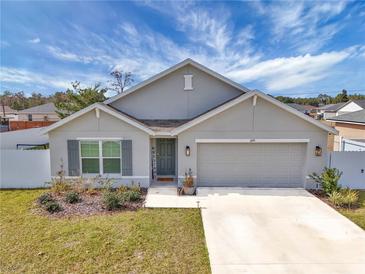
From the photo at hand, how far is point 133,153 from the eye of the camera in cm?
1070

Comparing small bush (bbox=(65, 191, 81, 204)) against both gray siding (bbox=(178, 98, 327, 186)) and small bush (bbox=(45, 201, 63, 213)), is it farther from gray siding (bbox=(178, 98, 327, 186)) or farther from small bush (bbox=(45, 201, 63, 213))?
gray siding (bbox=(178, 98, 327, 186))

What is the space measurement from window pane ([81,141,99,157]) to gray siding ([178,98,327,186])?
164 inches

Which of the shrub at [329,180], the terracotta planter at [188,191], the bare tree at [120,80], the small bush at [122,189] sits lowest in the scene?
the terracotta planter at [188,191]

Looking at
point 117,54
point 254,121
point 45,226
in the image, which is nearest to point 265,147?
point 254,121

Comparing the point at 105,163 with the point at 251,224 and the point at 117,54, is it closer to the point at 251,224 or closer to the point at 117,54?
the point at 251,224

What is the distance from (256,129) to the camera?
10.6 meters

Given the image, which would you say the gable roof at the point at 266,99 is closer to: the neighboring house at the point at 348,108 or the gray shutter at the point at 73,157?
the gray shutter at the point at 73,157

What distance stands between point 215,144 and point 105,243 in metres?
6.72

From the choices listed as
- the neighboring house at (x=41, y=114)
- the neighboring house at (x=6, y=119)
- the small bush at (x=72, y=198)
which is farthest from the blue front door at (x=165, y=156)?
the neighboring house at (x=41, y=114)

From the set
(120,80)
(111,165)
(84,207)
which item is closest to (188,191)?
(111,165)

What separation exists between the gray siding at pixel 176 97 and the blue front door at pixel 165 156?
1.67 meters

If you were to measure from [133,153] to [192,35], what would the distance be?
8.47m

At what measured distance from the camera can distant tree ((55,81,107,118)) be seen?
930 inches

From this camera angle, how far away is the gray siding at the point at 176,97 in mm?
12711
